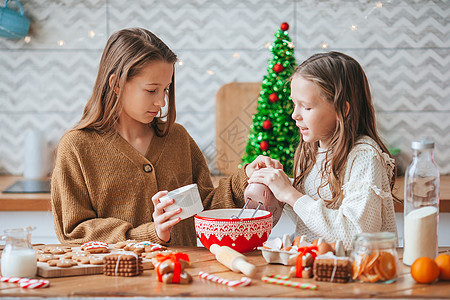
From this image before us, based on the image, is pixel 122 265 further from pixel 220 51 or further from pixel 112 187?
pixel 220 51

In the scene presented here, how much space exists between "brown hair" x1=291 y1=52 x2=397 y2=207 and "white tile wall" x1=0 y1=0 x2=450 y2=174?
1.42 meters

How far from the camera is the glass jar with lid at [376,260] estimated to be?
1.09 meters

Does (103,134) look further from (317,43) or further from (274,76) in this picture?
(317,43)

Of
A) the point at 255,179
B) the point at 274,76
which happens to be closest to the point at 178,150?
the point at 255,179

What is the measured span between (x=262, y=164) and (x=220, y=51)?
147 centimetres

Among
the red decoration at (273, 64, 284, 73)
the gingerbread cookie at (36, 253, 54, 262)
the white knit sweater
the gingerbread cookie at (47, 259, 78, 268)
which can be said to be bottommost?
the gingerbread cookie at (36, 253, 54, 262)

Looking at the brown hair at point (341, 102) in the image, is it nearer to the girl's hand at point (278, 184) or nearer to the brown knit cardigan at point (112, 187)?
the girl's hand at point (278, 184)

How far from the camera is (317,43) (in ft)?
9.57

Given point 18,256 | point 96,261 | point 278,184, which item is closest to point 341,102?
point 278,184

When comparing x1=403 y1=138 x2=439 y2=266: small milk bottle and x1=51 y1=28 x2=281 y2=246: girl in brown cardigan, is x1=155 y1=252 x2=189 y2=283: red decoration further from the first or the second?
x1=403 y1=138 x2=439 y2=266: small milk bottle

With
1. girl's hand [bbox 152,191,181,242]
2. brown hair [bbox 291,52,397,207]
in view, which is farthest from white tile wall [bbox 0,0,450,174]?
girl's hand [bbox 152,191,181,242]

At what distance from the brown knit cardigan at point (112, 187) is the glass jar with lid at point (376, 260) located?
1.93 feet

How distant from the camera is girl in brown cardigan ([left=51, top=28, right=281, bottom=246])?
158 cm

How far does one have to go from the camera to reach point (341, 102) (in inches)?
58.7
